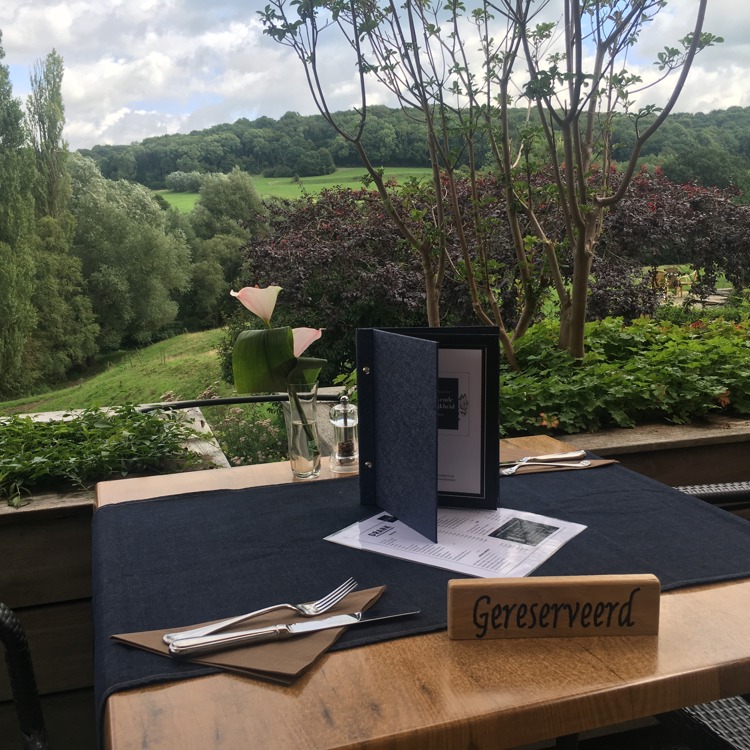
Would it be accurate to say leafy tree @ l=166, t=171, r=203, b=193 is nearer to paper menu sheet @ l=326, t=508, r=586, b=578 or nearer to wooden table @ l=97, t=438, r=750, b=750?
paper menu sheet @ l=326, t=508, r=586, b=578

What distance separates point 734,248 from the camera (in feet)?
15.1

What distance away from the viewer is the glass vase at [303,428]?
1.20 metres

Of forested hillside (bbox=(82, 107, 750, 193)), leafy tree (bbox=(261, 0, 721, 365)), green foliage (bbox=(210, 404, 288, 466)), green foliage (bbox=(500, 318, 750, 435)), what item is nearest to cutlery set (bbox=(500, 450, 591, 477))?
green foliage (bbox=(500, 318, 750, 435))

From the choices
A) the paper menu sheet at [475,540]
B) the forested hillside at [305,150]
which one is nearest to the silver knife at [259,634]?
the paper menu sheet at [475,540]

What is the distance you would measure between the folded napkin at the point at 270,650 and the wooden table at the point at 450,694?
0.03ft

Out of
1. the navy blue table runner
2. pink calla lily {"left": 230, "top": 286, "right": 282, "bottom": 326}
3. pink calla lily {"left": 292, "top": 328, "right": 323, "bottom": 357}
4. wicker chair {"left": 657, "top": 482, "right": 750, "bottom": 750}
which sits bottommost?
wicker chair {"left": 657, "top": 482, "right": 750, "bottom": 750}

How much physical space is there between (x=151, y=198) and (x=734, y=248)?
5.86 metres

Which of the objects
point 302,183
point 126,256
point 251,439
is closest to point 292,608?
point 251,439

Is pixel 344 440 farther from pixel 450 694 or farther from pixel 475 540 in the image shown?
pixel 450 694

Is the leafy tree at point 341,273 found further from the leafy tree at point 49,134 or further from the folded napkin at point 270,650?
the leafy tree at point 49,134

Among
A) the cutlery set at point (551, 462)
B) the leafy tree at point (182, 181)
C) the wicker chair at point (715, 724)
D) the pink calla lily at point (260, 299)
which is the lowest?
the wicker chair at point (715, 724)

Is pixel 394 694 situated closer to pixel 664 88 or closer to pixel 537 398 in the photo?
pixel 537 398

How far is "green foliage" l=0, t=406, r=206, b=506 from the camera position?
158cm

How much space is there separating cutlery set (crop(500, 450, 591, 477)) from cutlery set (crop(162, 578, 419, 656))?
1.75ft
